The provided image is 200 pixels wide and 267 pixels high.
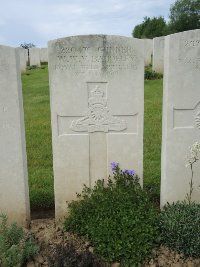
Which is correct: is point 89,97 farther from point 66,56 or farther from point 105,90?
point 66,56

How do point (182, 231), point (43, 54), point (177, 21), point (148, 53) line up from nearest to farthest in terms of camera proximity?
point (182, 231) → point (148, 53) → point (43, 54) → point (177, 21)

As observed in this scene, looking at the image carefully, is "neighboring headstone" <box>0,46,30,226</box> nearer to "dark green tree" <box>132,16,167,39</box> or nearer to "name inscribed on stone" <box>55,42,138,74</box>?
"name inscribed on stone" <box>55,42,138,74</box>

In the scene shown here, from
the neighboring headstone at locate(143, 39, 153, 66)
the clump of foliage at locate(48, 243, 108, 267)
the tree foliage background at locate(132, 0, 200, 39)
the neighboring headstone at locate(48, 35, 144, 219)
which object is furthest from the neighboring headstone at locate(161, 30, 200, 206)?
the tree foliage background at locate(132, 0, 200, 39)

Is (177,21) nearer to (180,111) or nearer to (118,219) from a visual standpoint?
(180,111)

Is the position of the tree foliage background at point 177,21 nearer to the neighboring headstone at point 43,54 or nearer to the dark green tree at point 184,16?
the dark green tree at point 184,16

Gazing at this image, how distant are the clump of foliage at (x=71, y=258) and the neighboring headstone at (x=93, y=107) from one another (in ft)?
2.83

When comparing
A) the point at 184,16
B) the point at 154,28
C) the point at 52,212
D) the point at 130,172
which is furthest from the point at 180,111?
the point at 154,28

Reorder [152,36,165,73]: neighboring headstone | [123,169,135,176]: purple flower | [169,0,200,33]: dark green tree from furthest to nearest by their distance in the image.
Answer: [169,0,200,33]: dark green tree < [152,36,165,73]: neighboring headstone < [123,169,135,176]: purple flower

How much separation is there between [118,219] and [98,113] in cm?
112

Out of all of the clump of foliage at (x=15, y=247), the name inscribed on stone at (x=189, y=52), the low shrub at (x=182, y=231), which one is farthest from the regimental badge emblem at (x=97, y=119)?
the clump of foliage at (x=15, y=247)

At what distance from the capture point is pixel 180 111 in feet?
13.0

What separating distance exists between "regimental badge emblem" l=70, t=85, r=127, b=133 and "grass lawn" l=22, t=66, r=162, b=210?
84 centimetres

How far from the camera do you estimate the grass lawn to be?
195 inches

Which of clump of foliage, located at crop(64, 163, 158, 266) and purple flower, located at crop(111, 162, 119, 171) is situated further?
purple flower, located at crop(111, 162, 119, 171)
